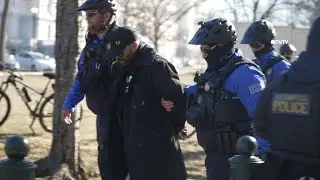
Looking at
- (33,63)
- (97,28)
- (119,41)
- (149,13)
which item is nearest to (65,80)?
(97,28)

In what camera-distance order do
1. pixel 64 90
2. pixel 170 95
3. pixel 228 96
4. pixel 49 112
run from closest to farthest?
1. pixel 228 96
2. pixel 170 95
3. pixel 64 90
4. pixel 49 112

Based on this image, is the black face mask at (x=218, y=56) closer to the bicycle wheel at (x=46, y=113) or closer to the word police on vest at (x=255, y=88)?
the word police on vest at (x=255, y=88)

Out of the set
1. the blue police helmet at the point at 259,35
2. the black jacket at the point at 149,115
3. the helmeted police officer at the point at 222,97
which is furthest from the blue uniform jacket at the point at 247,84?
the blue police helmet at the point at 259,35

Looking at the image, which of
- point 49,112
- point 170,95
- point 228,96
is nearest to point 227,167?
point 228,96

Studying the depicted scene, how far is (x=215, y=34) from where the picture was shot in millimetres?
4859

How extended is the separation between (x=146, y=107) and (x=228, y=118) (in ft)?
2.65

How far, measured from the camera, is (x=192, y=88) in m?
5.14

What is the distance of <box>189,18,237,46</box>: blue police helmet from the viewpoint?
15.9 ft

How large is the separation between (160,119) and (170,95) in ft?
0.72

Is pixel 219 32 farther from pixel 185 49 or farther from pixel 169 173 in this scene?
pixel 185 49

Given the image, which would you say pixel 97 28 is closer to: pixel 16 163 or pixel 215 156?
pixel 215 156

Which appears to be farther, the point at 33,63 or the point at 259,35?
the point at 33,63

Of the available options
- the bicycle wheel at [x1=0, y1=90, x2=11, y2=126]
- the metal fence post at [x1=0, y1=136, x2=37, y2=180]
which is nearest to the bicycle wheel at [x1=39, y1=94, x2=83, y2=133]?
the bicycle wheel at [x1=0, y1=90, x2=11, y2=126]

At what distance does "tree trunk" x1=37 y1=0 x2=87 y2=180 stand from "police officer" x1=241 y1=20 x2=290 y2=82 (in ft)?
7.22
